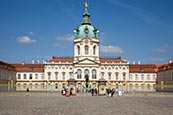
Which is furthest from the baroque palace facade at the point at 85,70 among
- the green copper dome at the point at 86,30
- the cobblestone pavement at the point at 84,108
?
the cobblestone pavement at the point at 84,108

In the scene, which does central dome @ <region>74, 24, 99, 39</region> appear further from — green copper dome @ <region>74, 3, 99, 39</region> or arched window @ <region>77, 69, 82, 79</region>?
arched window @ <region>77, 69, 82, 79</region>

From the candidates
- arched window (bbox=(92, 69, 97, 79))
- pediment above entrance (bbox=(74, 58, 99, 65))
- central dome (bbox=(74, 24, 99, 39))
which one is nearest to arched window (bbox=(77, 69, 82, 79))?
pediment above entrance (bbox=(74, 58, 99, 65))

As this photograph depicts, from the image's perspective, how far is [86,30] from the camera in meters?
87.9

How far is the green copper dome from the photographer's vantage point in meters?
88.0

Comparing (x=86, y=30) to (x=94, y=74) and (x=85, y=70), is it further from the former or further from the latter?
(x=94, y=74)

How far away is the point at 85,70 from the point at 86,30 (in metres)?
10.4

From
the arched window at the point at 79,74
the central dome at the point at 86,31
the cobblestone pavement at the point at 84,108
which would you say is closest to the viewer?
the cobblestone pavement at the point at 84,108

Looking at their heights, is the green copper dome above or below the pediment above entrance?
above

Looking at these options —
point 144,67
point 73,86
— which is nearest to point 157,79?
point 144,67

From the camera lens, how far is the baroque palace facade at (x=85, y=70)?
86375 mm

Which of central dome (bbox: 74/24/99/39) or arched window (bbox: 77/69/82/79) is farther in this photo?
central dome (bbox: 74/24/99/39)

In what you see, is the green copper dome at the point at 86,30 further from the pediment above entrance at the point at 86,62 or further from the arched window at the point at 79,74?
the arched window at the point at 79,74

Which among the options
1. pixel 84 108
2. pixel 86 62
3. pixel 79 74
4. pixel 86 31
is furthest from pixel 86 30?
pixel 84 108

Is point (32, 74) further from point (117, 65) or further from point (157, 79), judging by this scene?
point (157, 79)
